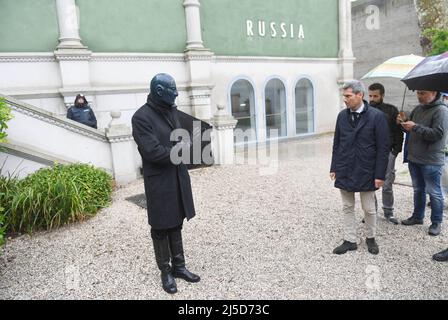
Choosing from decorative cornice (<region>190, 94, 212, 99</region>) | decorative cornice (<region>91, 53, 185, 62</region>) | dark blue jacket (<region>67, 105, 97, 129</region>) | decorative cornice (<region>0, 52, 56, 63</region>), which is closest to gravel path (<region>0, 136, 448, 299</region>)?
dark blue jacket (<region>67, 105, 97, 129</region>)

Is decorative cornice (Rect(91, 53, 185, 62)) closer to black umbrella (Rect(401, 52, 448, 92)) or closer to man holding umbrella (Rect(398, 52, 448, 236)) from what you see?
man holding umbrella (Rect(398, 52, 448, 236))

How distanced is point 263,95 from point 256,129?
1.24 m

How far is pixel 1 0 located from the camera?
7.36m

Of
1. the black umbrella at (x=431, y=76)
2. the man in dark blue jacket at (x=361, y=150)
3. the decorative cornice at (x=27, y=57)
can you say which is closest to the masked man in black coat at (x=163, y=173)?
the man in dark blue jacket at (x=361, y=150)

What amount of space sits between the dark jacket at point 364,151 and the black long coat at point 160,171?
1769 mm

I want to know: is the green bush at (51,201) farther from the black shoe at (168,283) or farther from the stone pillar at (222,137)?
the stone pillar at (222,137)

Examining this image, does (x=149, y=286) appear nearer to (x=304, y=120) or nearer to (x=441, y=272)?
(x=441, y=272)

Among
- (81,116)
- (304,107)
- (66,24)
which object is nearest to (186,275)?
(81,116)

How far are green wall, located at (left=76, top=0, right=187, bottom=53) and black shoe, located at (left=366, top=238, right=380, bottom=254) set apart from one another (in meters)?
7.77

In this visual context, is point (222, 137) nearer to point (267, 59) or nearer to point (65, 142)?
point (65, 142)

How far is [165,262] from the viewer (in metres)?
3.12

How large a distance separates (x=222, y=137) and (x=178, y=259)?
5401mm

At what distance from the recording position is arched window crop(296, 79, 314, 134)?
1280cm

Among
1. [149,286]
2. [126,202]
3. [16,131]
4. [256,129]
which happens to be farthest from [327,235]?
[256,129]
